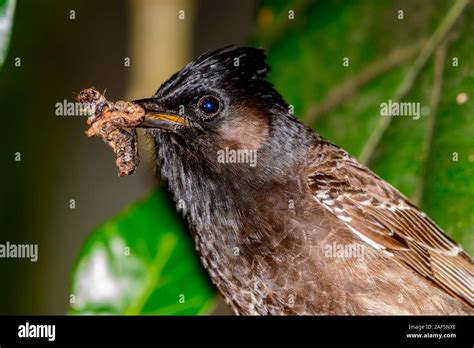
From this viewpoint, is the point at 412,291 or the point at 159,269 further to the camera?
the point at 412,291

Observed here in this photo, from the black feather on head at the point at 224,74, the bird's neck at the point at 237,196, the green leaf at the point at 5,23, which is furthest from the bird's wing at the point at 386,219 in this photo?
the green leaf at the point at 5,23

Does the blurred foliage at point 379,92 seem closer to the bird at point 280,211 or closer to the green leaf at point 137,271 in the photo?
the green leaf at point 137,271

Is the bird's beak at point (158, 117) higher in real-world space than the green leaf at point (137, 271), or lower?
higher
